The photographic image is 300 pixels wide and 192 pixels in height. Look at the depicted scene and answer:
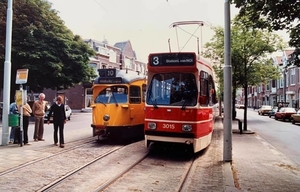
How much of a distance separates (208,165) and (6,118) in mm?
7517

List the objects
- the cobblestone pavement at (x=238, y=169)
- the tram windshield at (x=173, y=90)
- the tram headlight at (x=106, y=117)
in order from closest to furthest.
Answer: the cobblestone pavement at (x=238, y=169) → the tram windshield at (x=173, y=90) → the tram headlight at (x=106, y=117)

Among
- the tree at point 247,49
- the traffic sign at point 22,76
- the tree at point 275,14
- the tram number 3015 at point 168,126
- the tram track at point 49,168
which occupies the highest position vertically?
the tree at point 247,49

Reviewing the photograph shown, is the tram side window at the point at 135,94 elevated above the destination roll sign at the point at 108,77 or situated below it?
below

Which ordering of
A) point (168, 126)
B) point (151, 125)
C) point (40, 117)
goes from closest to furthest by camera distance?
1. point (168, 126)
2. point (151, 125)
3. point (40, 117)

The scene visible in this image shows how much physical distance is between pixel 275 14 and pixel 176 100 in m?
3.82

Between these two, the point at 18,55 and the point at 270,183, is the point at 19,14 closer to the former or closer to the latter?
the point at 18,55

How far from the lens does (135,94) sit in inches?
516

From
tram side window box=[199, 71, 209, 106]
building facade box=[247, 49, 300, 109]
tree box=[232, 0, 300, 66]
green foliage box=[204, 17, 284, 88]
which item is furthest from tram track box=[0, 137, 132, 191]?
building facade box=[247, 49, 300, 109]

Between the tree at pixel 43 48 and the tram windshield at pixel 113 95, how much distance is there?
600 inches

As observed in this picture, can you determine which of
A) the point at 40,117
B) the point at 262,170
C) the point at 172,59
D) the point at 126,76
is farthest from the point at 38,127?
the point at 262,170

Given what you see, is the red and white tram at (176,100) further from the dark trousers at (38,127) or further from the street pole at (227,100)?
the dark trousers at (38,127)

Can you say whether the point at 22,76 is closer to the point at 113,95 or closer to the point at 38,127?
Answer: the point at 38,127

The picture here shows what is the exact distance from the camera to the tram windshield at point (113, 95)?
1252 cm

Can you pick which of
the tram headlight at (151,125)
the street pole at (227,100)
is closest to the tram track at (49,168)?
the tram headlight at (151,125)
